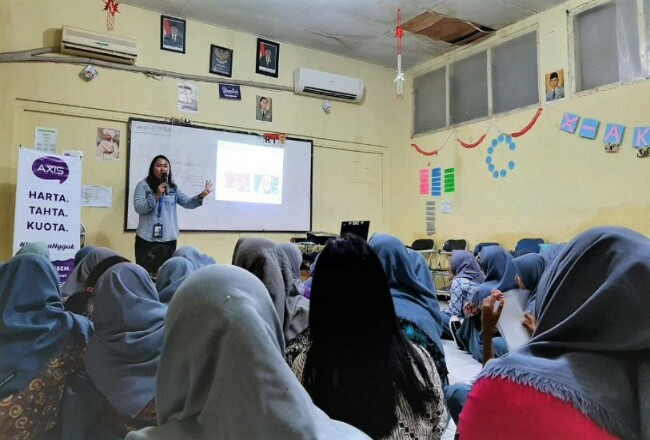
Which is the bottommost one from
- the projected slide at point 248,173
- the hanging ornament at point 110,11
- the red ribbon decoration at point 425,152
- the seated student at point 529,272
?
the seated student at point 529,272

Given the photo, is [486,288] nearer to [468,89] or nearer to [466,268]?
[466,268]

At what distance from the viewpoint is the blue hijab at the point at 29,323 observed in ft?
4.58

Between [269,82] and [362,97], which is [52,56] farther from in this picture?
[362,97]

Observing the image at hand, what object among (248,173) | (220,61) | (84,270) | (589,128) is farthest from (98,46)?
(589,128)

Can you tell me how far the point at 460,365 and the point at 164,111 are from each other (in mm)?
4029

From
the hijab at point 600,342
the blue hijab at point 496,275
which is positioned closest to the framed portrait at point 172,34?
the blue hijab at point 496,275

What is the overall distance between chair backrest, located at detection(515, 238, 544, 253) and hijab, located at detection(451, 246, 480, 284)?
1332mm

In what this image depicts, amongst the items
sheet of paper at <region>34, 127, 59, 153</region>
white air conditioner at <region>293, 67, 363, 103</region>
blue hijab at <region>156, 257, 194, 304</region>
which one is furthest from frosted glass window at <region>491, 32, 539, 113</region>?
sheet of paper at <region>34, 127, 59, 153</region>

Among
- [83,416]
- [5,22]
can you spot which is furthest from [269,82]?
[83,416]

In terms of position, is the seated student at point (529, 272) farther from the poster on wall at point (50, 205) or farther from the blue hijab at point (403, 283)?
the poster on wall at point (50, 205)

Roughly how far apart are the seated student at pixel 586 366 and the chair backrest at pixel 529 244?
4.21 m

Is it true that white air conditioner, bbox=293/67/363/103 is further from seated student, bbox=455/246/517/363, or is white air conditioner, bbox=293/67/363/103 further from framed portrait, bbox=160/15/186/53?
seated student, bbox=455/246/517/363

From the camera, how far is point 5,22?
13.9 ft

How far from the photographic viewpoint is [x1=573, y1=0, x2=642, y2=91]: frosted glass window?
4.24 metres
